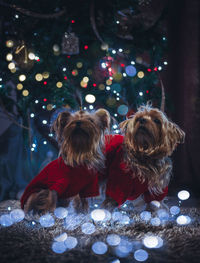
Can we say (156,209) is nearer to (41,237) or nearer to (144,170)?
(144,170)

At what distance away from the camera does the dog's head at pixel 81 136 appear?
6.02ft

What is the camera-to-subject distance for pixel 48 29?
2.62 meters

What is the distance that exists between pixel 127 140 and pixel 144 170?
25 centimetres

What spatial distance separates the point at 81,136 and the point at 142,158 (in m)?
0.46

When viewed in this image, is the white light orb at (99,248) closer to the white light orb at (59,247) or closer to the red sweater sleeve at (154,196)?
the white light orb at (59,247)

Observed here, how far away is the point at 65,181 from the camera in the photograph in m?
1.88

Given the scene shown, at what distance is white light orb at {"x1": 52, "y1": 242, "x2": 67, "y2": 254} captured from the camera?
56.1 inches

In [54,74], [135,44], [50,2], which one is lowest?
[54,74]

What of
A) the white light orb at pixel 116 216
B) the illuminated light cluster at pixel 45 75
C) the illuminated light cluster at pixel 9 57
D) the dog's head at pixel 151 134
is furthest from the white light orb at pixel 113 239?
the illuminated light cluster at pixel 9 57

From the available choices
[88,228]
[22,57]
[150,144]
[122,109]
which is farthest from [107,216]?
[22,57]

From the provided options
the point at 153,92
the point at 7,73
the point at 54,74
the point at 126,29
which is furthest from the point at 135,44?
the point at 7,73

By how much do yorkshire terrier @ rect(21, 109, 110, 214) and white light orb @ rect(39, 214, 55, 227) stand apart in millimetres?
55

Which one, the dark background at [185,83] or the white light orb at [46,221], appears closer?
the white light orb at [46,221]

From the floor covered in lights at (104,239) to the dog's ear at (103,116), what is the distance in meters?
0.65
